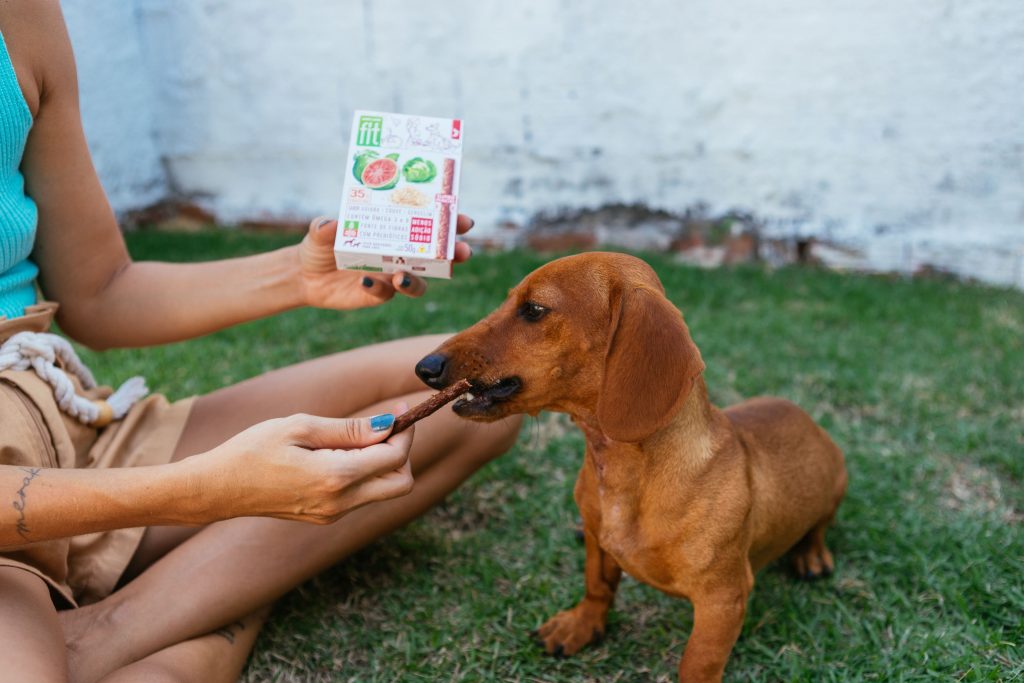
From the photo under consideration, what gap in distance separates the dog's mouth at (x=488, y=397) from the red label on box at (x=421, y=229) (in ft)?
1.43

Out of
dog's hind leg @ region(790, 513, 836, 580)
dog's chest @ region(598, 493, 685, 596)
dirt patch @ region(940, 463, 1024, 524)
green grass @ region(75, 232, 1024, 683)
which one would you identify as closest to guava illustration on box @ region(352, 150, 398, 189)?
dog's chest @ region(598, 493, 685, 596)

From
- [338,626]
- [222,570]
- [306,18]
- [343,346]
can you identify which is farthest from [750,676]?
[306,18]

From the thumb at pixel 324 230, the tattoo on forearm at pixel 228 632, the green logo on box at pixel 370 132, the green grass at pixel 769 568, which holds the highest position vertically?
the green logo on box at pixel 370 132

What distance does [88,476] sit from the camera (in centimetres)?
189

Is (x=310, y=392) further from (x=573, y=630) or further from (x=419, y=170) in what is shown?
(x=573, y=630)

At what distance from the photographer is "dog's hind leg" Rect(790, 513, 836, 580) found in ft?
9.58

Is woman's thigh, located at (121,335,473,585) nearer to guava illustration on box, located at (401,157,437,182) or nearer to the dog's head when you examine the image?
the dog's head

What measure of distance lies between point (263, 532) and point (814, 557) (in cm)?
182

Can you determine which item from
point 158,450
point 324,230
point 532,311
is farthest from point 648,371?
point 158,450

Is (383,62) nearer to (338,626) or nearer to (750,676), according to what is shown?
(338,626)

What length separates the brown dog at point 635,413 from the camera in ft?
6.68

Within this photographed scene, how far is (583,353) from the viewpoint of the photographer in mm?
2150

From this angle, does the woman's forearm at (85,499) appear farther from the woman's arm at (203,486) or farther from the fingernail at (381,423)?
the fingernail at (381,423)

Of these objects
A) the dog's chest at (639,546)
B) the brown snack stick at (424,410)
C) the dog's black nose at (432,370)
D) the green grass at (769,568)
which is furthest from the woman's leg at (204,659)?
the dog's chest at (639,546)
